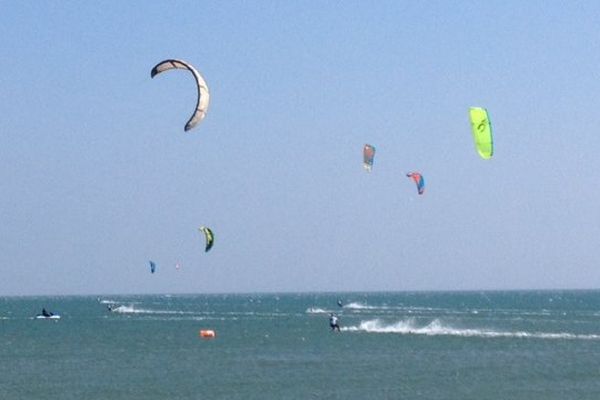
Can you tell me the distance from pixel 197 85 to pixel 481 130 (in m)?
7.32

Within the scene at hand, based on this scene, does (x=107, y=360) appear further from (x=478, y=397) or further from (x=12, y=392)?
(x=478, y=397)

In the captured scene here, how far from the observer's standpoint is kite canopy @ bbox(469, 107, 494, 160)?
25625 mm

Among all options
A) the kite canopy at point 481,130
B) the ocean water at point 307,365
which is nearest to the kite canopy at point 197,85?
the kite canopy at point 481,130

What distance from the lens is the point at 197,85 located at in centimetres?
2247

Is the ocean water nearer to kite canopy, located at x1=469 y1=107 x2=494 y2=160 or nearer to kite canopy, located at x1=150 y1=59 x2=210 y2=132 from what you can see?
kite canopy, located at x1=469 y1=107 x2=494 y2=160

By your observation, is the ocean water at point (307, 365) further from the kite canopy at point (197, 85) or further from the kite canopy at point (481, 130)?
the kite canopy at point (197, 85)

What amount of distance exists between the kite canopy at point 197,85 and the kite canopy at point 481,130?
21.8 feet

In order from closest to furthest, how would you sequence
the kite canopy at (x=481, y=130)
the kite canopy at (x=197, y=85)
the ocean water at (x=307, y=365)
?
the kite canopy at (x=197, y=85) < the kite canopy at (x=481, y=130) < the ocean water at (x=307, y=365)

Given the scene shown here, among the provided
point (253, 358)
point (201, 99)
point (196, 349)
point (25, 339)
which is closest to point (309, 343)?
point (196, 349)

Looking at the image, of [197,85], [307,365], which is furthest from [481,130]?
[307,365]

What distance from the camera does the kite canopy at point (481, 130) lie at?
25.6m

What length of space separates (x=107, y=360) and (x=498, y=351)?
49.8 feet

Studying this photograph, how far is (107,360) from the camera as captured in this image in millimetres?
41250

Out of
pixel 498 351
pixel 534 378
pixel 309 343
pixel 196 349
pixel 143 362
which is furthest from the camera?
pixel 309 343
